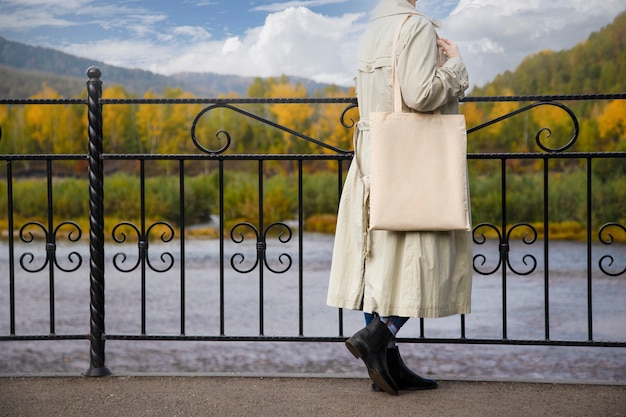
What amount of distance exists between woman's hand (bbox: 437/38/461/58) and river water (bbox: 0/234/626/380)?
2.69 feet

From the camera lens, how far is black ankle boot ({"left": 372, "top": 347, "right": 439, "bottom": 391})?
2557 mm

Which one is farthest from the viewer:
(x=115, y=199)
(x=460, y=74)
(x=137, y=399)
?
(x=115, y=199)

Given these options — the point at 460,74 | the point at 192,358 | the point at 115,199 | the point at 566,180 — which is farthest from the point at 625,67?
the point at 460,74

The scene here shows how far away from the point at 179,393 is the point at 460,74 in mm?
1424

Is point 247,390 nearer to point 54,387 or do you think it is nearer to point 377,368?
point 377,368

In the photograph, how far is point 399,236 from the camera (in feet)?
7.89

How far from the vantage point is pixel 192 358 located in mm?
4754

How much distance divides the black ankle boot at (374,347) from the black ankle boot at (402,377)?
0.10 m

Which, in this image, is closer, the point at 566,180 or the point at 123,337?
the point at 123,337

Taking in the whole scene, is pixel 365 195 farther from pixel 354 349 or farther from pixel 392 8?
pixel 392 8

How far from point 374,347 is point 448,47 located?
0.97 metres

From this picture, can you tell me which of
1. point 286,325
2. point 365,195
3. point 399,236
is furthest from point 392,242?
point 286,325

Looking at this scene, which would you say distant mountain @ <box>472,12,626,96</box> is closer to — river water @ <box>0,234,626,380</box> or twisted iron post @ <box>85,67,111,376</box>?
river water @ <box>0,234,626,380</box>

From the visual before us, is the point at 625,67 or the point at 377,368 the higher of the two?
the point at 625,67
